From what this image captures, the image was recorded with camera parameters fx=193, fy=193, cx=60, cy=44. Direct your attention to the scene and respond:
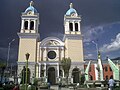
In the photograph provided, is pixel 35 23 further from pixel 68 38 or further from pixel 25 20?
pixel 68 38

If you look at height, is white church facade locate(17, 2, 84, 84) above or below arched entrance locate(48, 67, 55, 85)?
above

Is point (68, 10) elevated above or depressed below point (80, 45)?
above

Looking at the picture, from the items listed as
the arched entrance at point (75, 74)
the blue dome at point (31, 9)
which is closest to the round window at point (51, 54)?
the arched entrance at point (75, 74)

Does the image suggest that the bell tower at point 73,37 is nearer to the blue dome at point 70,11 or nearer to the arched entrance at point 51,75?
the blue dome at point 70,11

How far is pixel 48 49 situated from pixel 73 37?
8739 mm

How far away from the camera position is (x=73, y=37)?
199 feet

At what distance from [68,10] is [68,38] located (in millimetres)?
11952

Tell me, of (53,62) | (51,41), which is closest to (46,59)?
(53,62)

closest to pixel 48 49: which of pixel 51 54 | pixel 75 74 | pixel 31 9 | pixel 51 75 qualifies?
pixel 51 54

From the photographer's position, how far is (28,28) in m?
60.8

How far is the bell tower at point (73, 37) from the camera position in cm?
5912

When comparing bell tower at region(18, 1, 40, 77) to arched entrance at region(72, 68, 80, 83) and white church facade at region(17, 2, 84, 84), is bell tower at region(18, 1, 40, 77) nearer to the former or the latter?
white church facade at region(17, 2, 84, 84)

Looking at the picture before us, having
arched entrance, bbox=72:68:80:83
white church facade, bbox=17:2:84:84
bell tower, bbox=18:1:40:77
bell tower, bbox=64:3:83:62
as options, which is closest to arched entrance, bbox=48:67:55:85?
white church facade, bbox=17:2:84:84

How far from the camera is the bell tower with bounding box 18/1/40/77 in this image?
57125 mm
